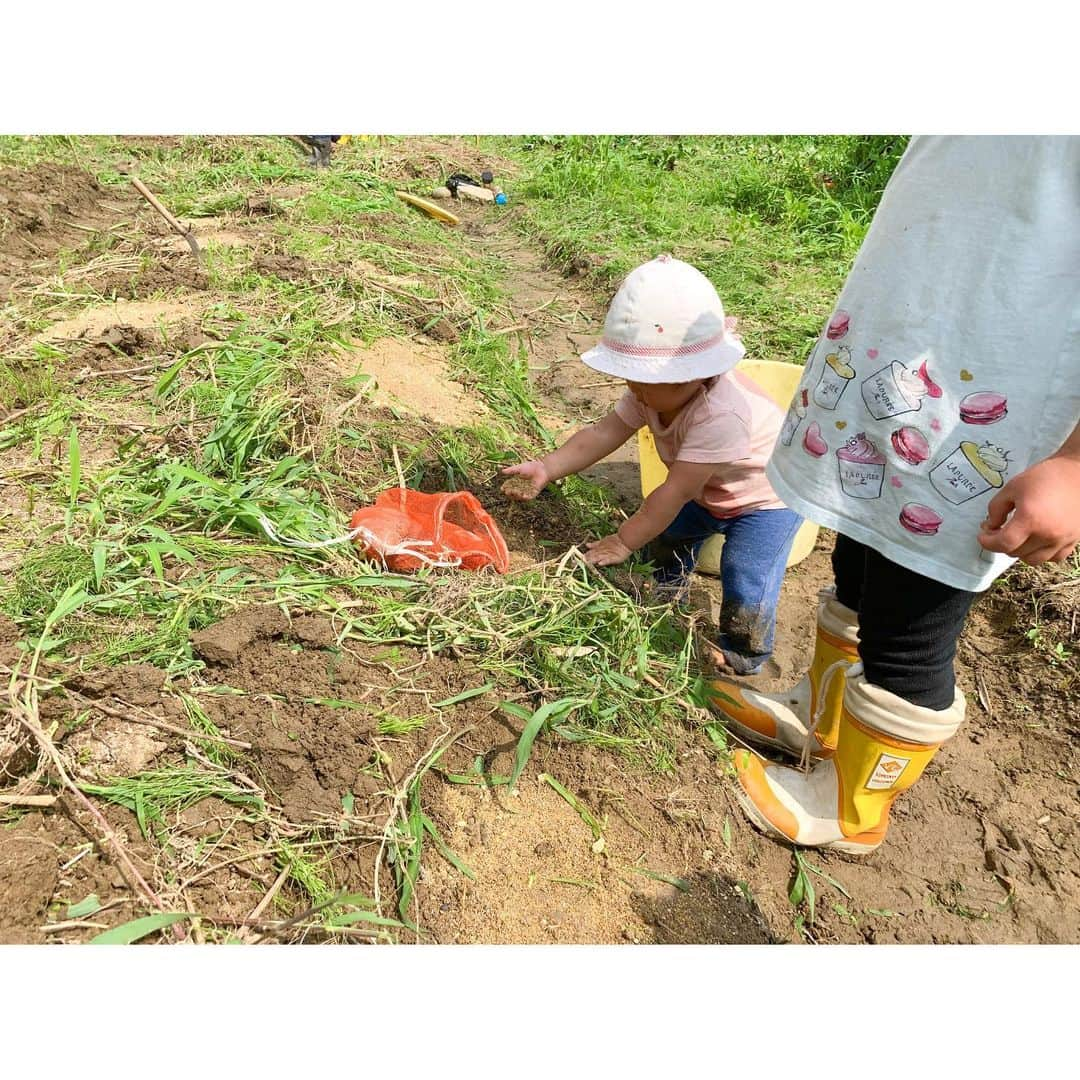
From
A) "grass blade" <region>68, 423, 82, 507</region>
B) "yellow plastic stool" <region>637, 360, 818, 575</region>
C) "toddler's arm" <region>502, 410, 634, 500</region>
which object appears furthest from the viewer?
"yellow plastic stool" <region>637, 360, 818, 575</region>

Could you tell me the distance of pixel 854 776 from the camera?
5.59 ft

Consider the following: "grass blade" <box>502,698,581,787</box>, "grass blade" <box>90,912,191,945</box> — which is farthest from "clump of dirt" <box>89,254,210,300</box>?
"grass blade" <box>90,912,191,945</box>

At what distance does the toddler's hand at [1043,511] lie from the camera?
109cm

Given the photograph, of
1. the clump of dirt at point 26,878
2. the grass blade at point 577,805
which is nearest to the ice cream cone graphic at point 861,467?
the grass blade at point 577,805

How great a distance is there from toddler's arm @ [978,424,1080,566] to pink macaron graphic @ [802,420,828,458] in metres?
0.35

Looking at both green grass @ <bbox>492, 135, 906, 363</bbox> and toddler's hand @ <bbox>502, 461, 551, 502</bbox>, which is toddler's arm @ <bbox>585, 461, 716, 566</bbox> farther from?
green grass @ <bbox>492, 135, 906, 363</bbox>

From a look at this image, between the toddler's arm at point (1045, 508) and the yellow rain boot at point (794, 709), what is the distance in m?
0.74

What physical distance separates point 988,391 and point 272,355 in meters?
2.27

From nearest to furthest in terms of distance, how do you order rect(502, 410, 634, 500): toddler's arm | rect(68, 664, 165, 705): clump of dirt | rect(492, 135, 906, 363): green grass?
1. rect(68, 664, 165, 705): clump of dirt
2. rect(502, 410, 634, 500): toddler's arm
3. rect(492, 135, 906, 363): green grass

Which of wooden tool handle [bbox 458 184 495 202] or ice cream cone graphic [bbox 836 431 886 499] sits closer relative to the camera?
ice cream cone graphic [bbox 836 431 886 499]

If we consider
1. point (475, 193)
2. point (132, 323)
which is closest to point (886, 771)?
point (132, 323)

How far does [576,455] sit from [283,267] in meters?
1.85

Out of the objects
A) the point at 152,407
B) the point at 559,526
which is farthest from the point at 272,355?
the point at 559,526

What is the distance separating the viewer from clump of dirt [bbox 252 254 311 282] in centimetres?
350
